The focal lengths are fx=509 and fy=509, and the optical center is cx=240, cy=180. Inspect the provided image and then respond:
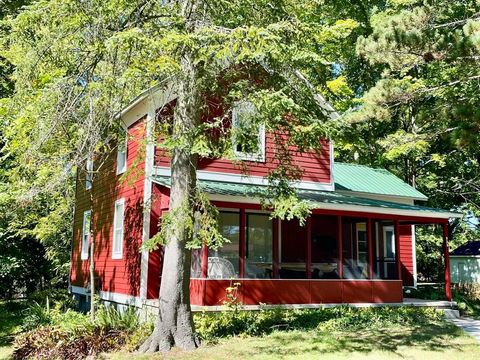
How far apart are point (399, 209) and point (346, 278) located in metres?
2.64

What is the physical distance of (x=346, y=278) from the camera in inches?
574

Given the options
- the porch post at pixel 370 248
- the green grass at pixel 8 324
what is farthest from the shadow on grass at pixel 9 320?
the porch post at pixel 370 248

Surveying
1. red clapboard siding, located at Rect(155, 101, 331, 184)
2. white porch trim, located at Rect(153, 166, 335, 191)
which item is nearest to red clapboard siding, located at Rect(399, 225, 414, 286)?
red clapboard siding, located at Rect(155, 101, 331, 184)

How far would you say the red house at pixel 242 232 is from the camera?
12.8 metres

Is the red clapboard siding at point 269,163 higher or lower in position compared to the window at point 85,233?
higher

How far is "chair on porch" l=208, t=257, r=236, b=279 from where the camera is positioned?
42.3 ft

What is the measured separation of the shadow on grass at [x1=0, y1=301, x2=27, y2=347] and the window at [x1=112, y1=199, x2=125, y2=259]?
123 inches

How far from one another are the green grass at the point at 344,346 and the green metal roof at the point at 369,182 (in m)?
7.58

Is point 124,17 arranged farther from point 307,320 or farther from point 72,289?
point 72,289

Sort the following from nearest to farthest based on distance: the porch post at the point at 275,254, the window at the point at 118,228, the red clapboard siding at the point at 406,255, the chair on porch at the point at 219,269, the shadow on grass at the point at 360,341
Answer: the shadow on grass at the point at 360,341 < the chair on porch at the point at 219,269 < the porch post at the point at 275,254 < the window at the point at 118,228 < the red clapboard siding at the point at 406,255

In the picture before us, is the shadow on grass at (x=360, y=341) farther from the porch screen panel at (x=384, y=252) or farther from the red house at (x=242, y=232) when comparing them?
the porch screen panel at (x=384, y=252)

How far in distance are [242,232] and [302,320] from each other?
2608 millimetres

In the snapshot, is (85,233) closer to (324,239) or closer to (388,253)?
(324,239)

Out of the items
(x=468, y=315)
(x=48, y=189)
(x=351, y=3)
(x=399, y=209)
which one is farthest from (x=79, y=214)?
(x=351, y=3)
